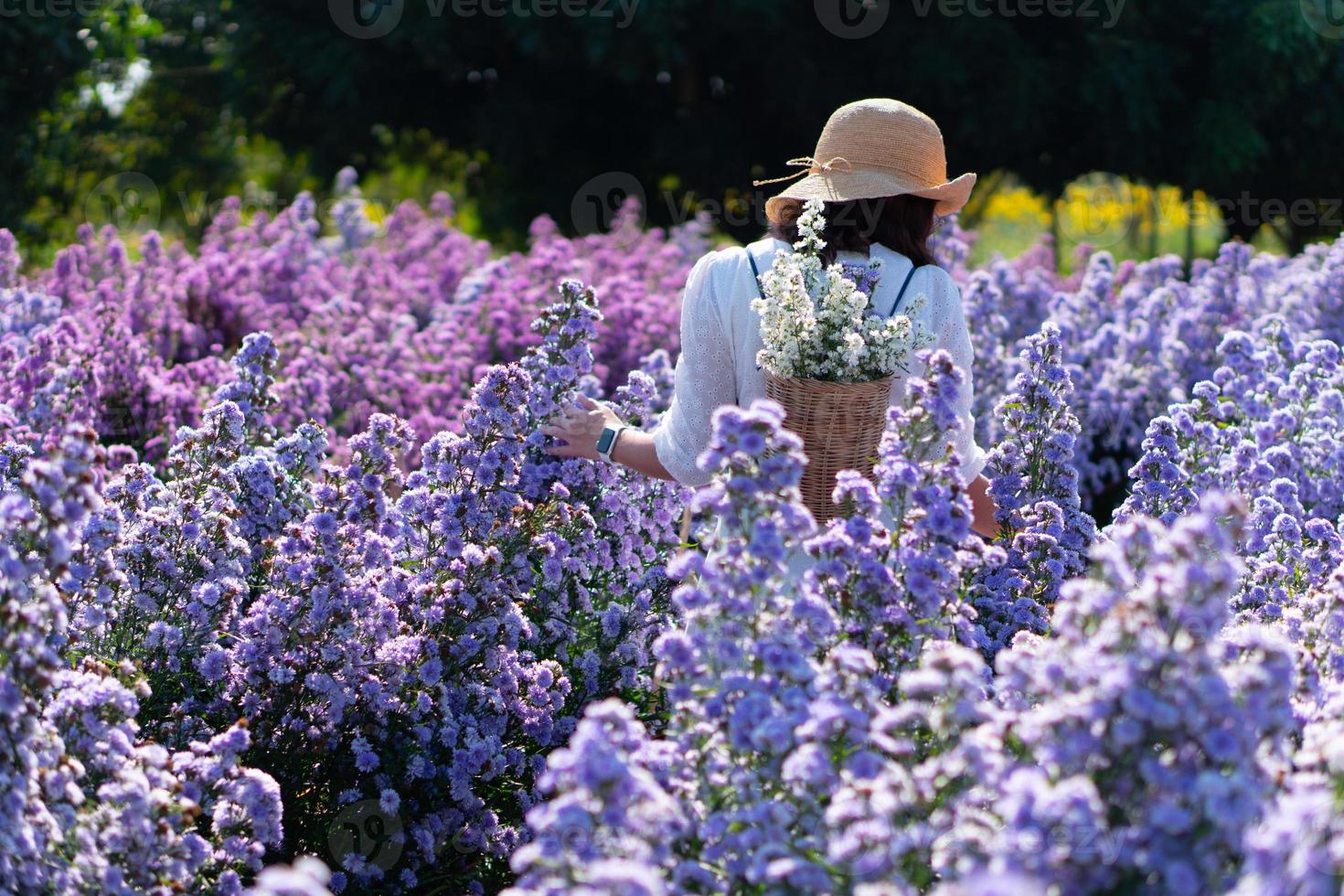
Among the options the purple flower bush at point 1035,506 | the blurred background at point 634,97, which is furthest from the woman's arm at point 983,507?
the blurred background at point 634,97

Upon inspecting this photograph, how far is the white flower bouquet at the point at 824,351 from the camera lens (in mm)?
2971

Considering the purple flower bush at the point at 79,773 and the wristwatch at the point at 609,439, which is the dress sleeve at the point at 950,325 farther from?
the purple flower bush at the point at 79,773

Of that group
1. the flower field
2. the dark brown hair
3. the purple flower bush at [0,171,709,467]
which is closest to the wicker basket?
the flower field

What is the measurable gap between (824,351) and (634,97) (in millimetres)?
9415

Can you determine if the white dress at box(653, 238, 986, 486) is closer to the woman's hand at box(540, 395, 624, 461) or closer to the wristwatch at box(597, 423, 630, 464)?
the wristwatch at box(597, 423, 630, 464)

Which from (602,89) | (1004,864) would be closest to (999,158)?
(602,89)

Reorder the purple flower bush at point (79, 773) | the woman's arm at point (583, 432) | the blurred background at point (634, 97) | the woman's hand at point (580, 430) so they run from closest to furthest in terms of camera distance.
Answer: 1. the purple flower bush at point (79, 773)
2. the woman's arm at point (583, 432)
3. the woman's hand at point (580, 430)
4. the blurred background at point (634, 97)

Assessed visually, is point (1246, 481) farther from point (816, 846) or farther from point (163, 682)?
point (163, 682)

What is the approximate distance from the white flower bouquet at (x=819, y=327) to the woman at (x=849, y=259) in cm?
20

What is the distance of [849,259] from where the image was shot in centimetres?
325

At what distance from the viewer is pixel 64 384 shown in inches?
193

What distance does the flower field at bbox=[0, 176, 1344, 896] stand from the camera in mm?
1908

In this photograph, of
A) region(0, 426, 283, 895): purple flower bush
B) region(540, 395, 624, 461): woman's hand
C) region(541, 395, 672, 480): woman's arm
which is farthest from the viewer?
region(540, 395, 624, 461): woman's hand

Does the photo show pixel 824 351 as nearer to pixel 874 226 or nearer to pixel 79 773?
pixel 874 226
